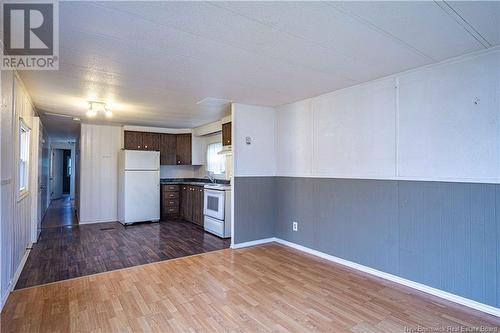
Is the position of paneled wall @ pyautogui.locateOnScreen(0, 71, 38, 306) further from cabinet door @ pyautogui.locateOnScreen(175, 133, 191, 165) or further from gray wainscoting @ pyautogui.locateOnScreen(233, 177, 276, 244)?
cabinet door @ pyautogui.locateOnScreen(175, 133, 191, 165)

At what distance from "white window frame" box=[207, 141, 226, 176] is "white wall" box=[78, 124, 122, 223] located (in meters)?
2.21

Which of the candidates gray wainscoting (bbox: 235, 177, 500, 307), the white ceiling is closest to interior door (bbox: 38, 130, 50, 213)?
the white ceiling

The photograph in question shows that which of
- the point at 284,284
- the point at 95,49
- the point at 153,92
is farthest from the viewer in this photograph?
the point at 153,92

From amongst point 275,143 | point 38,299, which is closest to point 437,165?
point 275,143

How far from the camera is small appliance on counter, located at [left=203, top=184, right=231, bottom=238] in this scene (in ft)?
16.3

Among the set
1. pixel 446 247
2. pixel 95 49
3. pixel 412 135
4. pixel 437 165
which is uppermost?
pixel 95 49

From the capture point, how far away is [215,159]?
6.80m

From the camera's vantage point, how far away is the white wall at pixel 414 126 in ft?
7.97

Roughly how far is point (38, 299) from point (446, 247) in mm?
3985

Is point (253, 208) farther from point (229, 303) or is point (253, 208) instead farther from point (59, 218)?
point (59, 218)

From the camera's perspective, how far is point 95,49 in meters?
2.37

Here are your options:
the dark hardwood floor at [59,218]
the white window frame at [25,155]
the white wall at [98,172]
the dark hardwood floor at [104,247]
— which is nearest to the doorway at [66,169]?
the dark hardwood floor at [59,218]

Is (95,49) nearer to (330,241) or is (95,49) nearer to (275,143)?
(275,143)

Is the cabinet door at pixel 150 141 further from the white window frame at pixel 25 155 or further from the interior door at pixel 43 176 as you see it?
the white window frame at pixel 25 155
